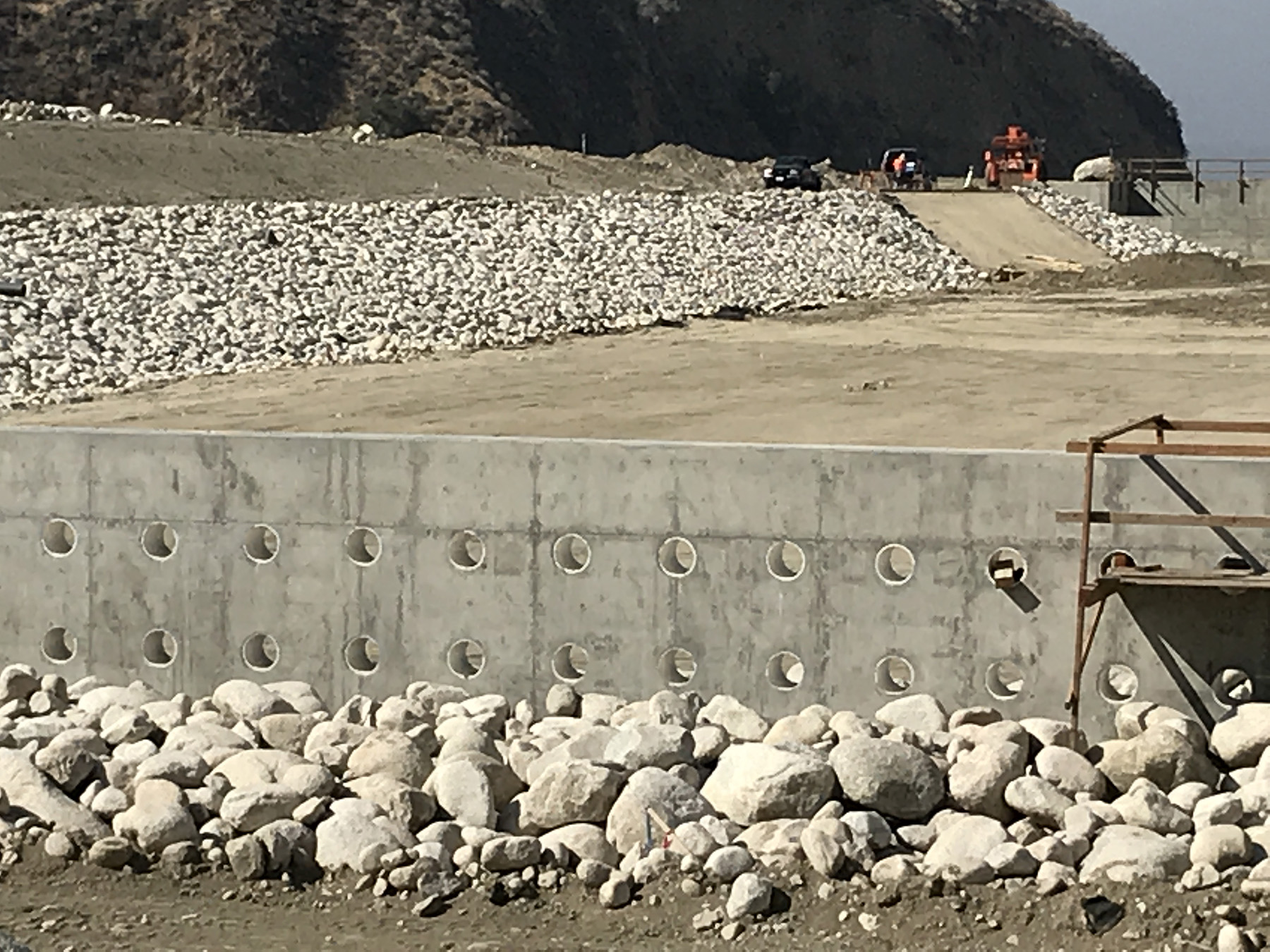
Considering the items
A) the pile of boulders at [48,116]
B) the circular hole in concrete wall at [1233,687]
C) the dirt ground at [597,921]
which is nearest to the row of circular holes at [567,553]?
the circular hole in concrete wall at [1233,687]

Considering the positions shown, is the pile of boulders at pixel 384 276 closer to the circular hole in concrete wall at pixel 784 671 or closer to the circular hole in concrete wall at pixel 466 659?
the circular hole in concrete wall at pixel 466 659

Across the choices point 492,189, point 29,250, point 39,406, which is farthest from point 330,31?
point 39,406

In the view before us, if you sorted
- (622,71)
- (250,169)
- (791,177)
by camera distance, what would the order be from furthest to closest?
(622,71)
(791,177)
(250,169)

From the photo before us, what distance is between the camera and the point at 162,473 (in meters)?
10.9

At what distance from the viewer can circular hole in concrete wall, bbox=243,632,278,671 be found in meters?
10.8

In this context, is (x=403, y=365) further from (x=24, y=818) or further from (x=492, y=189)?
(x=24, y=818)

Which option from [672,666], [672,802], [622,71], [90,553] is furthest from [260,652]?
[622,71]

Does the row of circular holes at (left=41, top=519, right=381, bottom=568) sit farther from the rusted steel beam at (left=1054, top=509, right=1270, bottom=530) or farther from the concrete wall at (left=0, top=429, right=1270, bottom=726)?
the rusted steel beam at (left=1054, top=509, right=1270, bottom=530)

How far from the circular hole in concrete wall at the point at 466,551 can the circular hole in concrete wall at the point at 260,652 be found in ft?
3.90

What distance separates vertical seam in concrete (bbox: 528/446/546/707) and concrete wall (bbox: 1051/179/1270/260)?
42389mm

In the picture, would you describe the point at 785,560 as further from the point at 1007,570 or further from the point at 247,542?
the point at 247,542

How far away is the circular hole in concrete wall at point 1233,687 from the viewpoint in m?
9.59

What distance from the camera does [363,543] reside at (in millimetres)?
10609

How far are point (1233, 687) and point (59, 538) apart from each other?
6.58 metres
